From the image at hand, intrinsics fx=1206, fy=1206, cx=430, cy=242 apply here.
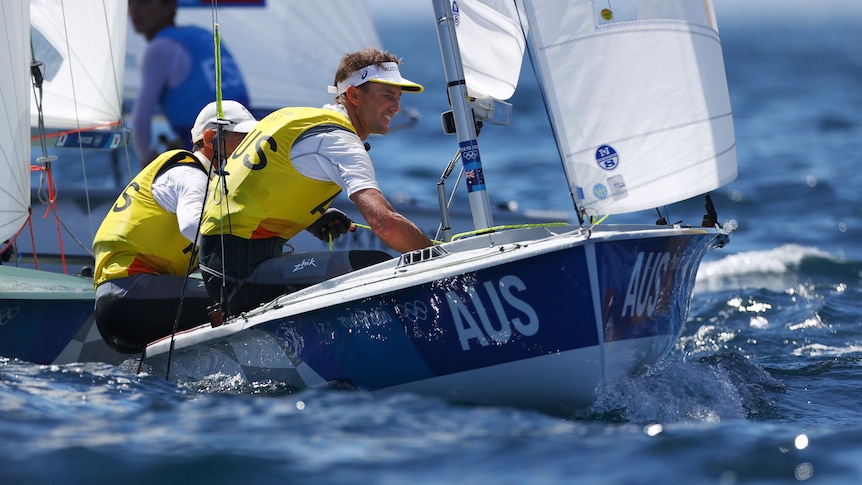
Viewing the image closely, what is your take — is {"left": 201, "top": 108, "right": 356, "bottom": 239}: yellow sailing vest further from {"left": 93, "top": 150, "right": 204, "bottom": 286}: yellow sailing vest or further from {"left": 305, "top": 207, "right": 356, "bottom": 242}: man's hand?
{"left": 305, "top": 207, "right": 356, "bottom": 242}: man's hand

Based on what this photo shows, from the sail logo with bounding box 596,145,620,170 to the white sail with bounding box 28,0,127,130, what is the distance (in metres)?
3.58

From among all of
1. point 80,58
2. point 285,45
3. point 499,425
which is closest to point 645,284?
point 499,425

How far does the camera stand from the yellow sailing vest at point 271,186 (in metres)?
3.98

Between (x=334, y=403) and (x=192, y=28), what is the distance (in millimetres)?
5567

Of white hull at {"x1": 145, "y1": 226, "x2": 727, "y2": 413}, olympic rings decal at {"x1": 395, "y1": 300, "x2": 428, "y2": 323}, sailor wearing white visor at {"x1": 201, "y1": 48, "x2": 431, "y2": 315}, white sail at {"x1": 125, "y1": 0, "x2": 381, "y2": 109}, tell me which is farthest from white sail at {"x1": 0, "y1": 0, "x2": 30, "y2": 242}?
white sail at {"x1": 125, "y1": 0, "x2": 381, "y2": 109}

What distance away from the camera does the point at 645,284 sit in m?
3.64

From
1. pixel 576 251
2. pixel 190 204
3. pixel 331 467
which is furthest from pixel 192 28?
pixel 331 467

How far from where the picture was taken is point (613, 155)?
3773 mm

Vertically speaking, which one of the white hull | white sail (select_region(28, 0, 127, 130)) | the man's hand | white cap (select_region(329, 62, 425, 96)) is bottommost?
the white hull

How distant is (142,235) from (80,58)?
2591 millimetres

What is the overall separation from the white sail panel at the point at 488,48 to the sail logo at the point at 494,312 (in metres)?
0.97

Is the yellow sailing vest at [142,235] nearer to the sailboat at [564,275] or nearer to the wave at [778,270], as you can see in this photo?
the sailboat at [564,275]

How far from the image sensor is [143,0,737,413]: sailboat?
3.48m

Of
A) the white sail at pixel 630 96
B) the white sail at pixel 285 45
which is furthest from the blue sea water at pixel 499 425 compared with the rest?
the white sail at pixel 285 45
